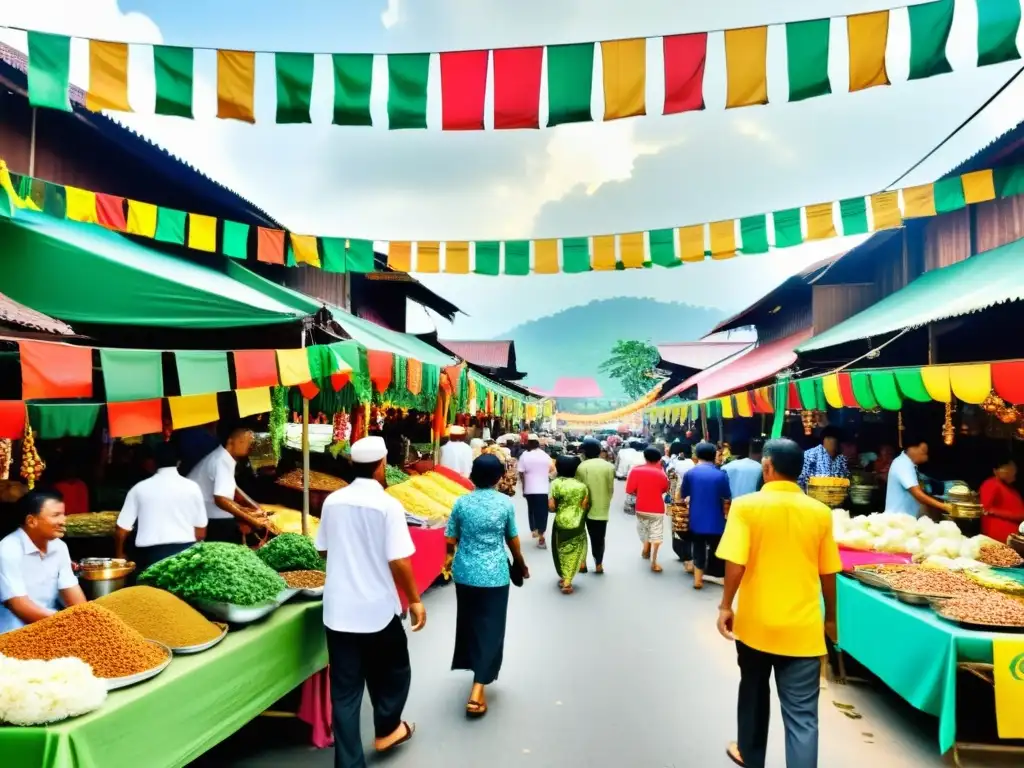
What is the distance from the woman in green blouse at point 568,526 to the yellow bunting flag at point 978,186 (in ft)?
19.4

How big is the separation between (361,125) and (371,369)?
249cm

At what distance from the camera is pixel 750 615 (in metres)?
3.45

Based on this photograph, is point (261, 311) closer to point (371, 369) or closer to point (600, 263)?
point (371, 369)

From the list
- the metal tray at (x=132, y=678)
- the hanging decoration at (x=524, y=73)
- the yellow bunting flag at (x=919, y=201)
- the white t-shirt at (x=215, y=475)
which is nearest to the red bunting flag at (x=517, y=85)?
the hanging decoration at (x=524, y=73)

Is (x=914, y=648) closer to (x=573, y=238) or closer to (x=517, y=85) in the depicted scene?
(x=517, y=85)

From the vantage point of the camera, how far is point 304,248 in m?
10.0

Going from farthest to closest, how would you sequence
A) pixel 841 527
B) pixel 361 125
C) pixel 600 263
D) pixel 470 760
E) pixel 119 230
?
pixel 600 263
pixel 119 230
pixel 841 527
pixel 361 125
pixel 470 760

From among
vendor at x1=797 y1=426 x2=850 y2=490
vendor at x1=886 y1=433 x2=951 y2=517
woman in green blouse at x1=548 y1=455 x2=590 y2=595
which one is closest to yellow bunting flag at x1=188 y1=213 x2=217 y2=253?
woman in green blouse at x1=548 y1=455 x2=590 y2=595

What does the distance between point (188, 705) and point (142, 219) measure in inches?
283

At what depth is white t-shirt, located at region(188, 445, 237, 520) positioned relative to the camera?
222 inches

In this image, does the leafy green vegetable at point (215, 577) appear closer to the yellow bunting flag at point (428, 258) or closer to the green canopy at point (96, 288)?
the green canopy at point (96, 288)

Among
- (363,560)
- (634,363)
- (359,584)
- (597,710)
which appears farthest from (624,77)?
(634,363)

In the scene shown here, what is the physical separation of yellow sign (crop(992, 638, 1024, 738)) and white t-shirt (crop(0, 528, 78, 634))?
5.42 meters

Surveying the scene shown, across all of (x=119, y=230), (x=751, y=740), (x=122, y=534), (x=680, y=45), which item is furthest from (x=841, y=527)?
(x=119, y=230)
